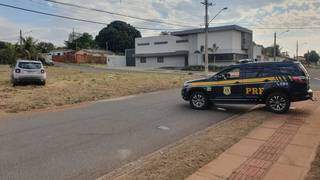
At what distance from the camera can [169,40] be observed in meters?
70.6

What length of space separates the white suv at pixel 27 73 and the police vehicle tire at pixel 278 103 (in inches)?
543

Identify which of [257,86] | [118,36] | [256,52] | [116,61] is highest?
[118,36]

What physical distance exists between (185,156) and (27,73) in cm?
1654

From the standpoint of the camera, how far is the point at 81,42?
104 metres

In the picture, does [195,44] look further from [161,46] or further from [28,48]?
[28,48]

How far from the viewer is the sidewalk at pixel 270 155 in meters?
6.07

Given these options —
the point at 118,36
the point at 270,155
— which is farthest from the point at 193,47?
the point at 270,155

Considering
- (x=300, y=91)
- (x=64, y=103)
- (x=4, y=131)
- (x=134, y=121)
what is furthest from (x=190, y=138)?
(x=64, y=103)

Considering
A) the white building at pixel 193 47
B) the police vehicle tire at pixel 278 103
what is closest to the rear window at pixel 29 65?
the police vehicle tire at pixel 278 103

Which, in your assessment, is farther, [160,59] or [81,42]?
[81,42]

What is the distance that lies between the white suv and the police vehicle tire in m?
13.8

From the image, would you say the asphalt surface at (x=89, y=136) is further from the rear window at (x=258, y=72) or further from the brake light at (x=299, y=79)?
the brake light at (x=299, y=79)

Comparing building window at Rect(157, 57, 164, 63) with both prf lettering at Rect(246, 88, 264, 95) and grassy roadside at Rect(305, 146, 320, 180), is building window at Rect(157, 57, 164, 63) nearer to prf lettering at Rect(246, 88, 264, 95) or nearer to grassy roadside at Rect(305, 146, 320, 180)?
prf lettering at Rect(246, 88, 264, 95)

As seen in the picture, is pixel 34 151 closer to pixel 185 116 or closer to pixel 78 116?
pixel 78 116
